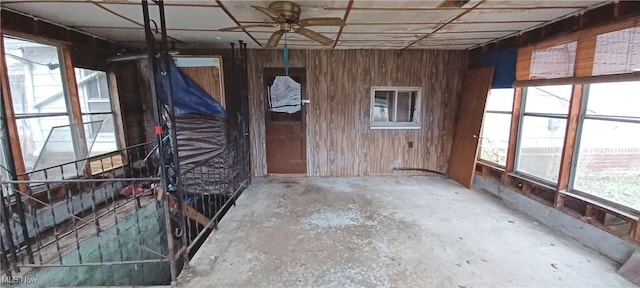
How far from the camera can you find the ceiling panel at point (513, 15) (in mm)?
2750

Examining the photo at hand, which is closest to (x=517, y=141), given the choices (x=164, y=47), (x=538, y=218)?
(x=538, y=218)

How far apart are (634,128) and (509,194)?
170 centimetres

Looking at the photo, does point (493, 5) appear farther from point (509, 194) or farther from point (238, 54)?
point (238, 54)

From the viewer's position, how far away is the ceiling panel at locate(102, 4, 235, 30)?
260 centimetres

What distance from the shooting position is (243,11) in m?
2.70

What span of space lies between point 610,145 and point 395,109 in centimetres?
300

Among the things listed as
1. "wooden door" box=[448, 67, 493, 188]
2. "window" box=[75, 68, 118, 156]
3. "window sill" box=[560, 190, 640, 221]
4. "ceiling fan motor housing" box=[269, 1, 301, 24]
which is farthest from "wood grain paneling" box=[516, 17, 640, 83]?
"window" box=[75, 68, 118, 156]

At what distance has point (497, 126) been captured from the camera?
173 inches

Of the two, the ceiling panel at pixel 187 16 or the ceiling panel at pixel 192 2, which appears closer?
the ceiling panel at pixel 192 2

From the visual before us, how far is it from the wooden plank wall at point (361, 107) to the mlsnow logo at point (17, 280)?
321 centimetres

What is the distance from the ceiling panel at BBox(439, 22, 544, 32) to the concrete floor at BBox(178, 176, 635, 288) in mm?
2315

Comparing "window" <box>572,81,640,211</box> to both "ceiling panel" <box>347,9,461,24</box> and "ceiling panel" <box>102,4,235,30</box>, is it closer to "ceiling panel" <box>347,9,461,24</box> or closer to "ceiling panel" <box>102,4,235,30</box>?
"ceiling panel" <box>347,9,461,24</box>

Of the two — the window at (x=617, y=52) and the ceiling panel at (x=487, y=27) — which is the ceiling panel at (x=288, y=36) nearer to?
the ceiling panel at (x=487, y=27)

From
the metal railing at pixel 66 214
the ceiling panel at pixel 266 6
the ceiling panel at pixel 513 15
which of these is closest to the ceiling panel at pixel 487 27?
the ceiling panel at pixel 513 15
